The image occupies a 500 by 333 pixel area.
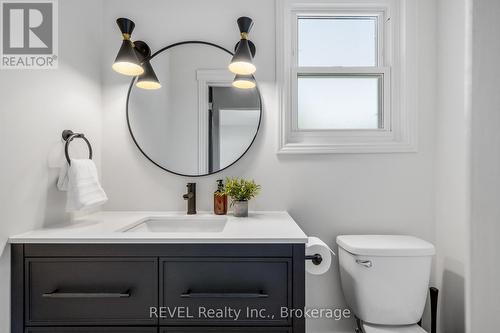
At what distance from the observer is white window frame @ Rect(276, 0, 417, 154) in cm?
154

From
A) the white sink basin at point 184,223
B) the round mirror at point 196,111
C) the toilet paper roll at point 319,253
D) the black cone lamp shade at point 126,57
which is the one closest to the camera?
the toilet paper roll at point 319,253

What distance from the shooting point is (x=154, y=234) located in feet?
3.36

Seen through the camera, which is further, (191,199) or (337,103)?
(337,103)

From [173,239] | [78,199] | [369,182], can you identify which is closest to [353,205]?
[369,182]

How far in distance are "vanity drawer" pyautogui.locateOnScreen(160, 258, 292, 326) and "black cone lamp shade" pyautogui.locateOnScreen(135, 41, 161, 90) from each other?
3.19ft

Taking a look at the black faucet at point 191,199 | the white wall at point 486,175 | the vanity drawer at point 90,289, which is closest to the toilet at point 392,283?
the white wall at point 486,175

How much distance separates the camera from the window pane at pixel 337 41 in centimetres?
165

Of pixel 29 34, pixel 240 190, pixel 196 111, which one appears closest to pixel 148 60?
pixel 196 111

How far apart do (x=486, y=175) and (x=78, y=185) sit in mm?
1782

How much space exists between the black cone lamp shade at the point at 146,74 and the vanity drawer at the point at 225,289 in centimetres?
97

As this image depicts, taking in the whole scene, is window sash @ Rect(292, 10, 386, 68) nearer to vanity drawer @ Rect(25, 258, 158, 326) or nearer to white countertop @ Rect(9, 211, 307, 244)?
white countertop @ Rect(9, 211, 307, 244)

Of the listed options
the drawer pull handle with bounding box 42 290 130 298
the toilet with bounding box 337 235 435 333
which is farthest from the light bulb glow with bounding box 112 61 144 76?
the toilet with bounding box 337 235 435 333

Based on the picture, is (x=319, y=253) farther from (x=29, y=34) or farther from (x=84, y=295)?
(x=29, y=34)

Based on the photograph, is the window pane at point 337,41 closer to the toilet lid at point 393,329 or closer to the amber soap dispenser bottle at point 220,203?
the amber soap dispenser bottle at point 220,203
